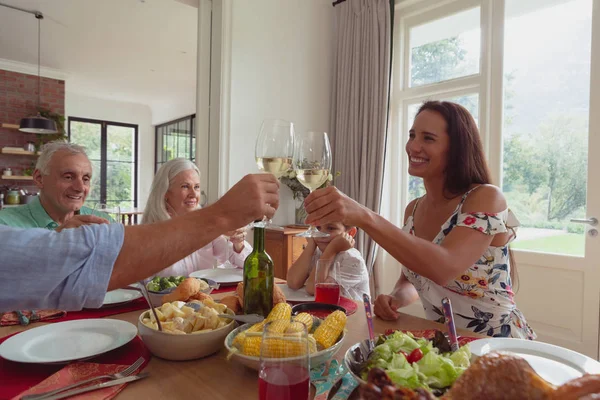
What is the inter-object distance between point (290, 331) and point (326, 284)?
616mm

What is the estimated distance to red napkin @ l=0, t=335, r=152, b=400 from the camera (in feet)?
2.33

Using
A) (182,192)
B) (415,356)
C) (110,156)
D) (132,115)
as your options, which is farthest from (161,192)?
(132,115)

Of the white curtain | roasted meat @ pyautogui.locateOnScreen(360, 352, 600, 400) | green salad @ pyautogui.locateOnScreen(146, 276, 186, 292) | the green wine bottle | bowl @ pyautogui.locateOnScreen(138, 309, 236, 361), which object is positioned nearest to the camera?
roasted meat @ pyautogui.locateOnScreen(360, 352, 600, 400)

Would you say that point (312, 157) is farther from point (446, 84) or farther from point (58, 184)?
point (446, 84)

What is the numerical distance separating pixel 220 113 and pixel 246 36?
0.72 m

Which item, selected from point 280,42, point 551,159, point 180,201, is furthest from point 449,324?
point 280,42

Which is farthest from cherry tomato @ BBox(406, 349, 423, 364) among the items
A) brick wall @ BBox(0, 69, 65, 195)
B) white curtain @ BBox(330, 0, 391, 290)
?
brick wall @ BBox(0, 69, 65, 195)

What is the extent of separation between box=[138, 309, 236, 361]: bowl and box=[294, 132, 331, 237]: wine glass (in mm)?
417

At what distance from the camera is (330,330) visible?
2.71ft

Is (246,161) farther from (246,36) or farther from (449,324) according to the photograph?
(449,324)

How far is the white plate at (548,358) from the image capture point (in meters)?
0.74

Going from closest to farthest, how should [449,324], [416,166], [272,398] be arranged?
[272,398], [449,324], [416,166]

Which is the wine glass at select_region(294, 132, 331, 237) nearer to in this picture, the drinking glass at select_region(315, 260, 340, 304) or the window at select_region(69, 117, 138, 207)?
the drinking glass at select_region(315, 260, 340, 304)

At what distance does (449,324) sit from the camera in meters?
0.81
